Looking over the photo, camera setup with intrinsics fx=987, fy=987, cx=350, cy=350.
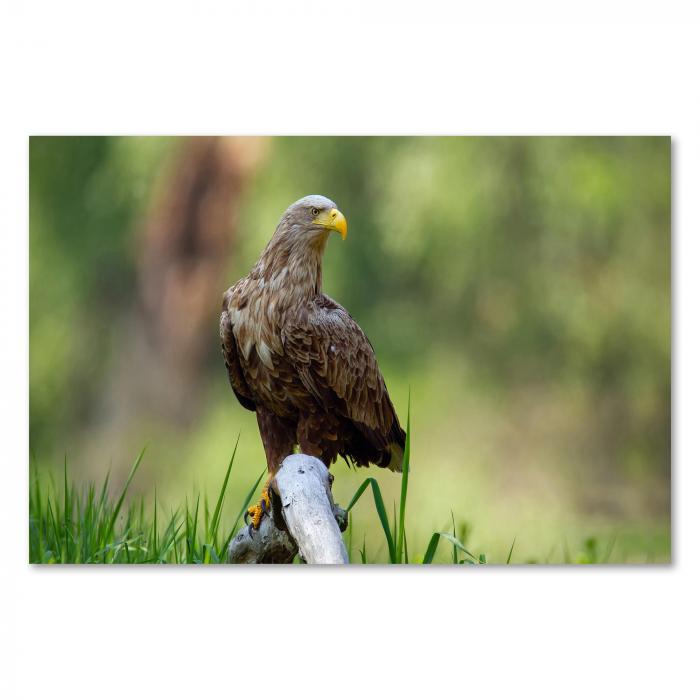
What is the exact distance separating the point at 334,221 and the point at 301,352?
446 millimetres

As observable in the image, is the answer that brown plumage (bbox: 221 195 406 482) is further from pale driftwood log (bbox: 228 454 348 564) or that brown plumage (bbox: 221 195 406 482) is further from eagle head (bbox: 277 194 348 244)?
pale driftwood log (bbox: 228 454 348 564)

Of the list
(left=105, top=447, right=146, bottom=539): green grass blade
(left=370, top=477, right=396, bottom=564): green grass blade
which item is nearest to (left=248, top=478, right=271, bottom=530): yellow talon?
(left=370, top=477, right=396, bottom=564): green grass blade

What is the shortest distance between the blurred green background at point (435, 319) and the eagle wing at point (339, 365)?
160 millimetres

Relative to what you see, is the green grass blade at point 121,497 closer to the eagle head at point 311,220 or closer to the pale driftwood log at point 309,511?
the pale driftwood log at point 309,511

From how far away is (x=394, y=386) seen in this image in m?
3.54

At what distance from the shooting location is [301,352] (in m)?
3.25

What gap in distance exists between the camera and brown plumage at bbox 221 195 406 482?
3.26 metres

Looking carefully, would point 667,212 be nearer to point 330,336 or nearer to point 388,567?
point 330,336

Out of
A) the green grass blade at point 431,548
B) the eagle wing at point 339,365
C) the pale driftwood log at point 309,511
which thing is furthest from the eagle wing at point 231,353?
the green grass blade at point 431,548

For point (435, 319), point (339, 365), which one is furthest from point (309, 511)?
point (435, 319)

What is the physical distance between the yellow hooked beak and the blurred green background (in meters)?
0.32

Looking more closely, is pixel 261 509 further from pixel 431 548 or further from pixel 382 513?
pixel 431 548
